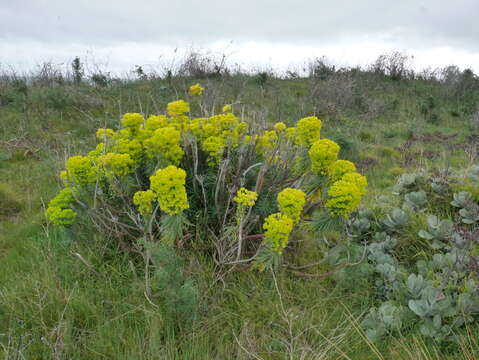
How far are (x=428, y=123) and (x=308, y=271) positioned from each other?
7770 millimetres

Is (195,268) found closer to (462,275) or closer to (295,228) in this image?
(295,228)

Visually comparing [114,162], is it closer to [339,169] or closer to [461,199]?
[339,169]

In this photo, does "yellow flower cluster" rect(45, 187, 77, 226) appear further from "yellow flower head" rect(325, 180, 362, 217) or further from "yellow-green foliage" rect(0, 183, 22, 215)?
"yellow-green foliage" rect(0, 183, 22, 215)

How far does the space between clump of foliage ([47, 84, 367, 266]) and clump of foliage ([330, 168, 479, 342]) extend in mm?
540

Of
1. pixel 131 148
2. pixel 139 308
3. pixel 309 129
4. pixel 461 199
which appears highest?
pixel 309 129

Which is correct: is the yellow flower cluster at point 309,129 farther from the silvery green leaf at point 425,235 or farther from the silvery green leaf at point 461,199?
the silvery green leaf at point 461,199

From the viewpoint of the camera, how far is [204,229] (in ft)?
8.45

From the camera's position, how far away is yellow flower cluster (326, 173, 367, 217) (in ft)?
6.16

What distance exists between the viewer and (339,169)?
2.10 meters

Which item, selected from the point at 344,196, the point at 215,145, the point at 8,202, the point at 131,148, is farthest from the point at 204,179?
the point at 8,202

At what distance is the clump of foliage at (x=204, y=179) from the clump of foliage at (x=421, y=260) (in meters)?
0.54

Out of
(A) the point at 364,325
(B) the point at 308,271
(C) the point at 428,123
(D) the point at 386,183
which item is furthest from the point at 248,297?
(C) the point at 428,123

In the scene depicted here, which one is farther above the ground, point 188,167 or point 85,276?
point 188,167

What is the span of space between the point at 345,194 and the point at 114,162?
1448mm
